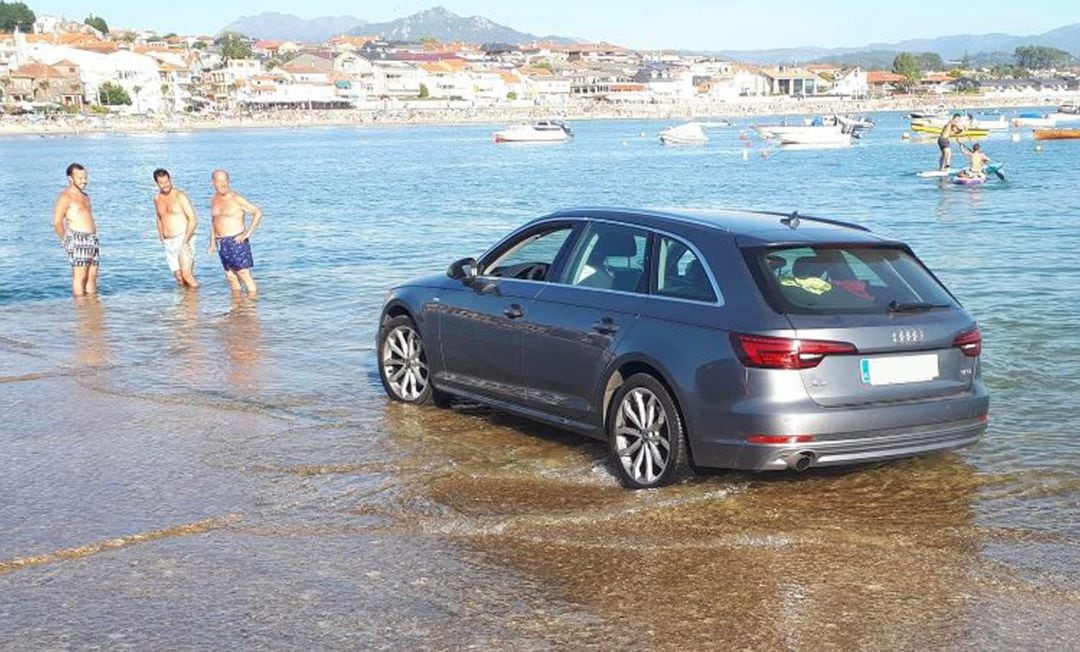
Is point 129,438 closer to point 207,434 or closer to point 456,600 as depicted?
point 207,434

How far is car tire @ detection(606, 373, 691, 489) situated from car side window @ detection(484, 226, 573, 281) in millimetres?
1221

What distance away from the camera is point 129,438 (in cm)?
895

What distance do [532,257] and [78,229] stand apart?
33.8ft

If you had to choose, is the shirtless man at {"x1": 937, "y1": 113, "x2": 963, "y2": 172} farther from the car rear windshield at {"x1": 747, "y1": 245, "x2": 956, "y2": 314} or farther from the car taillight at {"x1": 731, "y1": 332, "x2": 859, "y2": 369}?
the car taillight at {"x1": 731, "y1": 332, "x2": 859, "y2": 369}

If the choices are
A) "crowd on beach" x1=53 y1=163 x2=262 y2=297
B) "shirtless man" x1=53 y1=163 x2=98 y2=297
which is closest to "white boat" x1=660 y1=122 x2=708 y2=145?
"crowd on beach" x1=53 y1=163 x2=262 y2=297

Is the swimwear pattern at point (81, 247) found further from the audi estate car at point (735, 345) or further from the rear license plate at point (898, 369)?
the rear license plate at point (898, 369)

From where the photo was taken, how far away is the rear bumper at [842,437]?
6785 mm

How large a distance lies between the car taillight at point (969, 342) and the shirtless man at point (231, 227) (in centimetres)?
1052

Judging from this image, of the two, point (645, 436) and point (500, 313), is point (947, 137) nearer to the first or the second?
point (500, 313)

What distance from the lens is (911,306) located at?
7141mm

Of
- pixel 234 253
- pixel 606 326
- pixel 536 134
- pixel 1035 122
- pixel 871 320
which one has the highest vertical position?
pixel 871 320

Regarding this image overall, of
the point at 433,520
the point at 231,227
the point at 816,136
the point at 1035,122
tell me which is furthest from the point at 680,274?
the point at 1035,122

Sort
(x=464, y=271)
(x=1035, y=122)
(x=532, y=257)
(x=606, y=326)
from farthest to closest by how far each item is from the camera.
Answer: (x=1035, y=122), (x=464, y=271), (x=532, y=257), (x=606, y=326)

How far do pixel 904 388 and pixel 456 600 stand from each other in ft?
8.82
